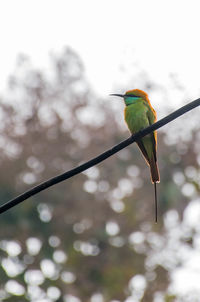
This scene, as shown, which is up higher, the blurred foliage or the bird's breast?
the blurred foliage

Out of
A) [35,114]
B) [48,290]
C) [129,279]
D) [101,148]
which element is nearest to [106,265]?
[129,279]

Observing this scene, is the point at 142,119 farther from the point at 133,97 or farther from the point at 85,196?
the point at 85,196

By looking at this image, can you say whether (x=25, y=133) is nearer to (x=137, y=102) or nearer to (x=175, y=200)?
(x=175, y=200)

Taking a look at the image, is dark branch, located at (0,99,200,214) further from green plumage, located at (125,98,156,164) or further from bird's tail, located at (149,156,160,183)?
green plumage, located at (125,98,156,164)

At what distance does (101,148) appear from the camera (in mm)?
14633

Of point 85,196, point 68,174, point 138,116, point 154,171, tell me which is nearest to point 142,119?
point 138,116

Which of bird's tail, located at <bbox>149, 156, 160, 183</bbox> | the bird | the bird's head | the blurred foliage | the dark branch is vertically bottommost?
the dark branch

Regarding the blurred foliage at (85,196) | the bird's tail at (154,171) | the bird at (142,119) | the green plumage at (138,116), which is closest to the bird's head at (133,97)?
the bird at (142,119)

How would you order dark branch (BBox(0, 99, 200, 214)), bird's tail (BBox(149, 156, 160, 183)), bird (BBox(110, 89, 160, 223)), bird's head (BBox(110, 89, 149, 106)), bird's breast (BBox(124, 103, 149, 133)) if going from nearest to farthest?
dark branch (BBox(0, 99, 200, 214))
bird's tail (BBox(149, 156, 160, 183))
bird (BBox(110, 89, 160, 223))
bird's breast (BBox(124, 103, 149, 133))
bird's head (BBox(110, 89, 149, 106))

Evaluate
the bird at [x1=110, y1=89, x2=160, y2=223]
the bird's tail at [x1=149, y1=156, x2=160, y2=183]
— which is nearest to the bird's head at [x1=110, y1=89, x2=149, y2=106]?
the bird at [x1=110, y1=89, x2=160, y2=223]

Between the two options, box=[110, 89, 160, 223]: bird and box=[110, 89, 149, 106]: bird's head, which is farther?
box=[110, 89, 149, 106]: bird's head

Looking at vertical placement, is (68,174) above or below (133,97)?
below

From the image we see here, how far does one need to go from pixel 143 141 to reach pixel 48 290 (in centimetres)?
930

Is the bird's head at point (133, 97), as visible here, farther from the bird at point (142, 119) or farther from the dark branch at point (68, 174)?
the dark branch at point (68, 174)
